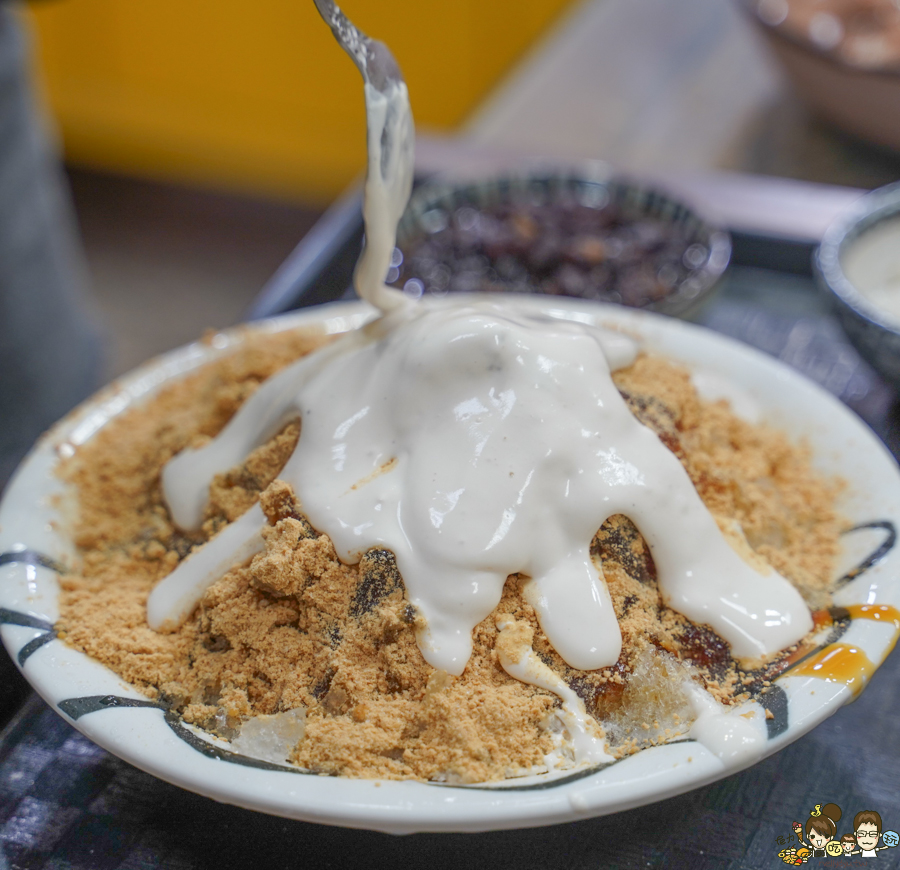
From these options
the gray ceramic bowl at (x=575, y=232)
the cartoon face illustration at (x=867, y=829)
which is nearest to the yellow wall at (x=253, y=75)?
the gray ceramic bowl at (x=575, y=232)

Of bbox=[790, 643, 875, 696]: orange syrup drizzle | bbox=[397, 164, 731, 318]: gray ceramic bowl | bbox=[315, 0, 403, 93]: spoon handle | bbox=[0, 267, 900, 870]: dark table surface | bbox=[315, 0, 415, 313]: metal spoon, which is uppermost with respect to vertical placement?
bbox=[315, 0, 403, 93]: spoon handle

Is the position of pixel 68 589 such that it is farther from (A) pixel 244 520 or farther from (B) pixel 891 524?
(B) pixel 891 524

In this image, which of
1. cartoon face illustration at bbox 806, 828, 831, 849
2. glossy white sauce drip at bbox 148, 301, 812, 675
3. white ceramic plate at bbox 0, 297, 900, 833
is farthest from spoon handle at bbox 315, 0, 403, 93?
cartoon face illustration at bbox 806, 828, 831, 849

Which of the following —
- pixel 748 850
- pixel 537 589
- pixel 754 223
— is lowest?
pixel 748 850

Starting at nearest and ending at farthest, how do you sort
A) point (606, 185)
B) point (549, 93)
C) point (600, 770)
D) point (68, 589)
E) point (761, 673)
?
point (600, 770) < point (761, 673) < point (68, 589) < point (606, 185) < point (549, 93)

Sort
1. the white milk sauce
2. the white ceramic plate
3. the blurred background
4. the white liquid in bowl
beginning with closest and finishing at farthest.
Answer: the white ceramic plate → the white milk sauce → the white liquid in bowl → the blurred background

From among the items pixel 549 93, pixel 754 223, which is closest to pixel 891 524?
pixel 754 223

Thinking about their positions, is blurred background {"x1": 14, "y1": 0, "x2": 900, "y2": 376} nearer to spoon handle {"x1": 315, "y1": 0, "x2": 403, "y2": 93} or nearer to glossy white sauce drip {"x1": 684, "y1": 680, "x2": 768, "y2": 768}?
spoon handle {"x1": 315, "y1": 0, "x2": 403, "y2": 93}

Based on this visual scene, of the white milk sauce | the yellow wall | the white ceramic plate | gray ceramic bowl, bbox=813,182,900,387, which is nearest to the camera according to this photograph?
the white ceramic plate
